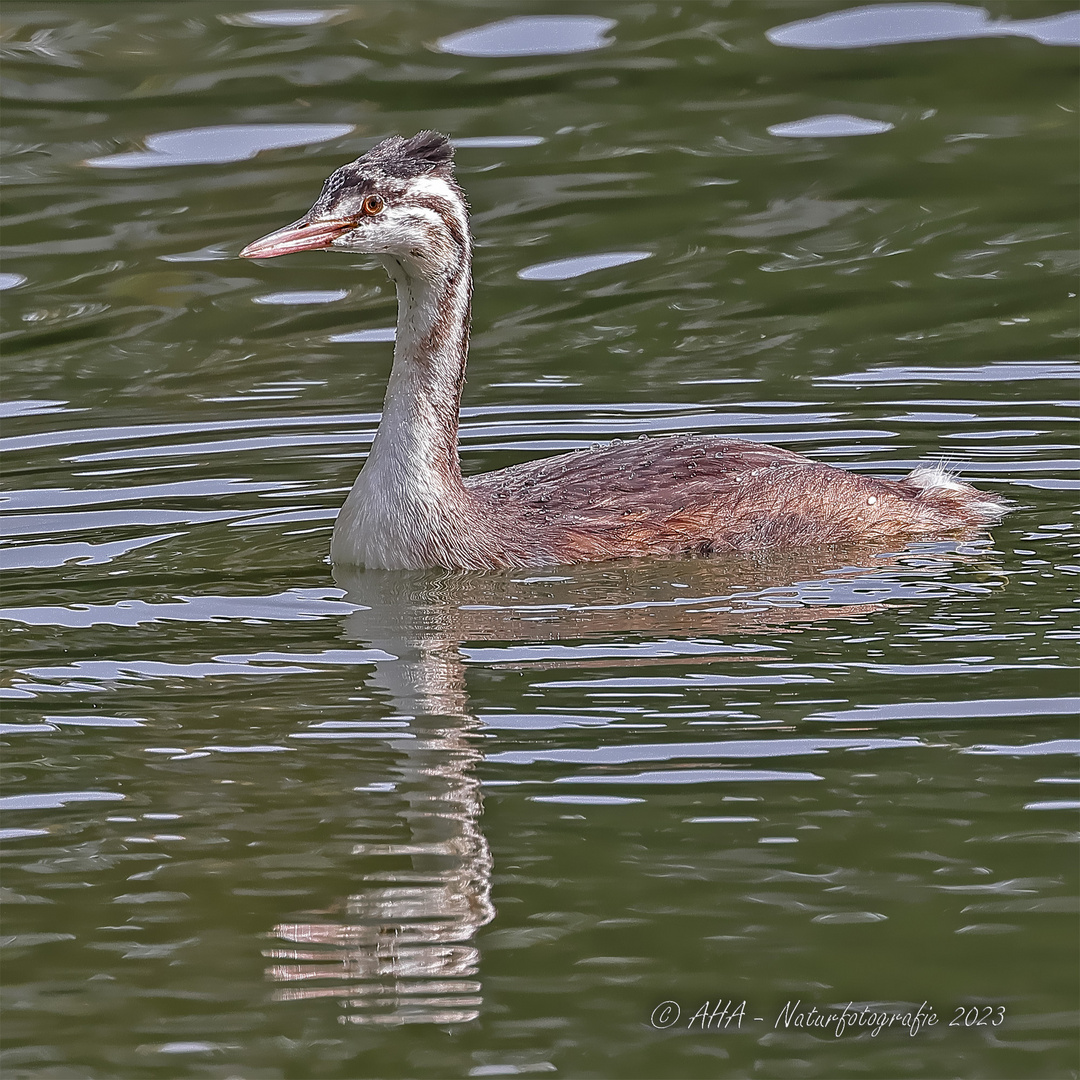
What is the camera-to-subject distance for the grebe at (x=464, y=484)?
32.0ft

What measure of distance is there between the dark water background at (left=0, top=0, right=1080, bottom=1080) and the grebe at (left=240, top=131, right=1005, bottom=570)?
0.17 m

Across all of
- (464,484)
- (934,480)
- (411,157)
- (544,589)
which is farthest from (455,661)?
(934,480)

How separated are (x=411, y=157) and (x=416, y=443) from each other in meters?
1.28

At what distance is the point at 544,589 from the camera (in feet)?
32.0

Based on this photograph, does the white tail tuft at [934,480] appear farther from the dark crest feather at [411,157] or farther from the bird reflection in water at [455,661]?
the dark crest feather at [411,157]

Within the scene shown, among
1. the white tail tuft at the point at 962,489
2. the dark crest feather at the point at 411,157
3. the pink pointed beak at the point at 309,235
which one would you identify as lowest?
the white tail tuft at the point at 962,489

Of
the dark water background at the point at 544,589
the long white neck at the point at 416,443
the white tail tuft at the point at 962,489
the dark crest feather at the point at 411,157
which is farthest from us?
the white tail tuft at the point at 962,489

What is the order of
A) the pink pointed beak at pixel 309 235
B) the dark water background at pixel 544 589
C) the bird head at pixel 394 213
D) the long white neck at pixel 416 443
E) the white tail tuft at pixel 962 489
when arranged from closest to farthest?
the dark water background at pixel 544 589, the pink pointed beak at pixel 309 235, the bird head at pixel 394 213, the long white neck at pixel 416 443, the white tail tuft at pixel 962 489

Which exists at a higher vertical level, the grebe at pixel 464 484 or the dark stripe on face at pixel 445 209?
the dark stripe on face at pixel 445 209

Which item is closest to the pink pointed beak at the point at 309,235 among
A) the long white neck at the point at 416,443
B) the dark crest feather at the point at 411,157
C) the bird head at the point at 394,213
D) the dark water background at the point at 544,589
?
the bird head at the point at 394,213

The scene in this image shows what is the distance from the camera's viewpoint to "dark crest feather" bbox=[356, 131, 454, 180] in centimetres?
965

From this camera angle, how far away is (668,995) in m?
5.90

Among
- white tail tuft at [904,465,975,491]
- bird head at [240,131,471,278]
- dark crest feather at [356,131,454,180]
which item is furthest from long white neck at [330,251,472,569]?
white tail tuft at [904,465,975,491]

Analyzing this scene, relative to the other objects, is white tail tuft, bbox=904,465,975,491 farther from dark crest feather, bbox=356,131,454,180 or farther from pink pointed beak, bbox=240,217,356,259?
pink pointed beak, bbox=240,217,356,259
